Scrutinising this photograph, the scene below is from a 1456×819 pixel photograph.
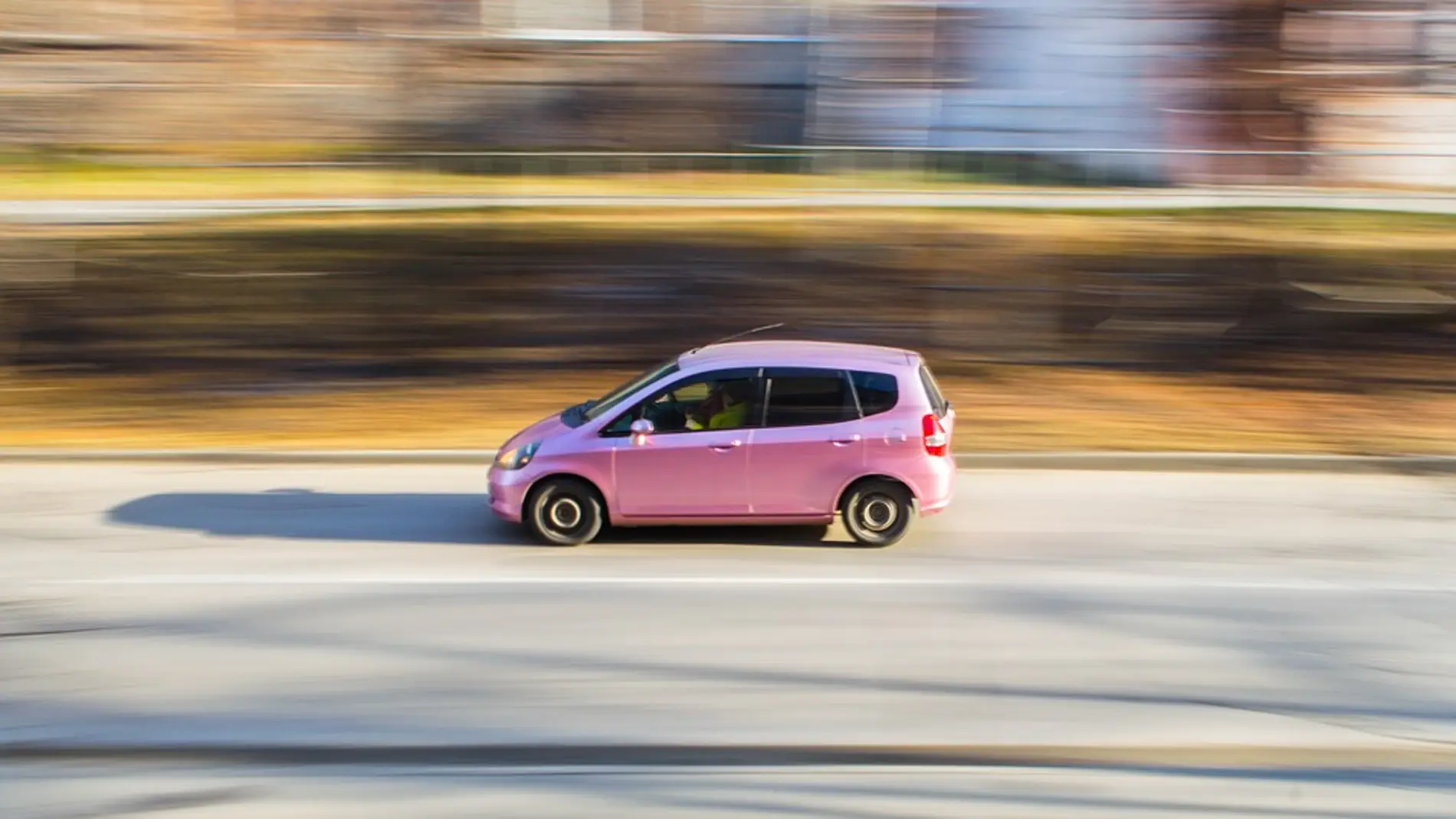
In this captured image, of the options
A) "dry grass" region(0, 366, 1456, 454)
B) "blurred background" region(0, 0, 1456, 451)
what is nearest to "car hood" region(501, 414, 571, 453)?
"dry grass" region(0, 366, 1456, 454)

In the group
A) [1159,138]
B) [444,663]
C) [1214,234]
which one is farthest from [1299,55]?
[444,663]

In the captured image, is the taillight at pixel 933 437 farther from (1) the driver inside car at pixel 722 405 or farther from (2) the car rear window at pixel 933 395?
(1) the driver inside car at pixel 722 405

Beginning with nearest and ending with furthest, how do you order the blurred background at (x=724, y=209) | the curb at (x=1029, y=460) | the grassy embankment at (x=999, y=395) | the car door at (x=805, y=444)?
the car door at (x=805, y=444) < the curb at (x=1029, y=460) < the grassy embankment at (x=999, y=395) < the blurred background at (x=724, y=209)

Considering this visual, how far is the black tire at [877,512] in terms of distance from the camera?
8.98 meters

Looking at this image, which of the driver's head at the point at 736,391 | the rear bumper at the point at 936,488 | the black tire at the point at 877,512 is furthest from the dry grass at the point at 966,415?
the driver's head at the point at 736,391

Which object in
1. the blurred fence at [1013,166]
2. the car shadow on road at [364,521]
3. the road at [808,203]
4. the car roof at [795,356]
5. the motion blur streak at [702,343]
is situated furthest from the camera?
the blurred fence at [1013,166]

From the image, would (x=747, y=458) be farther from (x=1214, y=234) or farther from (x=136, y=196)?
(x=136, y=196)

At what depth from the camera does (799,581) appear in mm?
8336

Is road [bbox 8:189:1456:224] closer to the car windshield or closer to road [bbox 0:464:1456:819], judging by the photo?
road [bbox 0:464:1456:819]

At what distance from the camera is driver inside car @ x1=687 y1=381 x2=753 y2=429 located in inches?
A: 354

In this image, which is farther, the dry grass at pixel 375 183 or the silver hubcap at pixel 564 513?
the dry grass at pixel 375 183

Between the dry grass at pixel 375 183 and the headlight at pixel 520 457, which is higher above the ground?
the dry grass at pixel 375 183

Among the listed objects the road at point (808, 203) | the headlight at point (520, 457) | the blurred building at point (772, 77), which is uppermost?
the blurred building at point (772, 77)

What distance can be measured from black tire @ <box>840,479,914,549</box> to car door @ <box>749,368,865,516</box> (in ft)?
0.44
